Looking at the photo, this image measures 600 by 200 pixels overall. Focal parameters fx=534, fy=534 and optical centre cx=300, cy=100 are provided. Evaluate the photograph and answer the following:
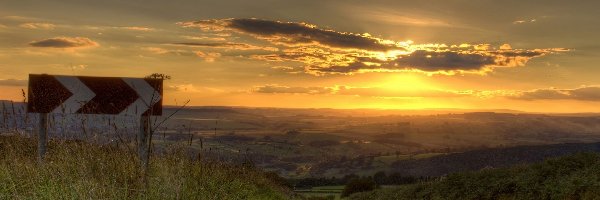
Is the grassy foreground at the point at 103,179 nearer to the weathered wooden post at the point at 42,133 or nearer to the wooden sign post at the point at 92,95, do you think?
the weathered wooden post at the point at 42,133

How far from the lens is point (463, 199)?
17062 mm

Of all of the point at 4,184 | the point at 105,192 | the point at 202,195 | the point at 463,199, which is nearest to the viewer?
the point at 105,192

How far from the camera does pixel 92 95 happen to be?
33.0 feet

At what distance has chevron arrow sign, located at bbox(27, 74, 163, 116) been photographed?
994 cm

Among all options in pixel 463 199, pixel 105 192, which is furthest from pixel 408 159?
pixel 105 192

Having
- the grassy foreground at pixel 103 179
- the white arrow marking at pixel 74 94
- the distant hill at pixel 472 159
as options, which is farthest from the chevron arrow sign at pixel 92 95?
the distant hill at pixel 472 159

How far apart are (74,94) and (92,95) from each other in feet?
1.05

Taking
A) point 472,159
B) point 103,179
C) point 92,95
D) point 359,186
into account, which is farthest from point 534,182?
point 472,159

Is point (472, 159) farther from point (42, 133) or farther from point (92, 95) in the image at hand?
point (42, 133)

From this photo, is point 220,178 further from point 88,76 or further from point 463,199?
point 463,199

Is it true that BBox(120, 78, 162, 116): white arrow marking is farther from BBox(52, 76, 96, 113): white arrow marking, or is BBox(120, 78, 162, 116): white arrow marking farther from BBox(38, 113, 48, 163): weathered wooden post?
BBox(38, 113, 48, 163): weathered wooden post

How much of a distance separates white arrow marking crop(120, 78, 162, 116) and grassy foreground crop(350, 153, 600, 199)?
1009 centimetres

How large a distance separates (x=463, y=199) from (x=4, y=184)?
1324cm

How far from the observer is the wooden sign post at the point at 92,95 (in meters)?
9.93
